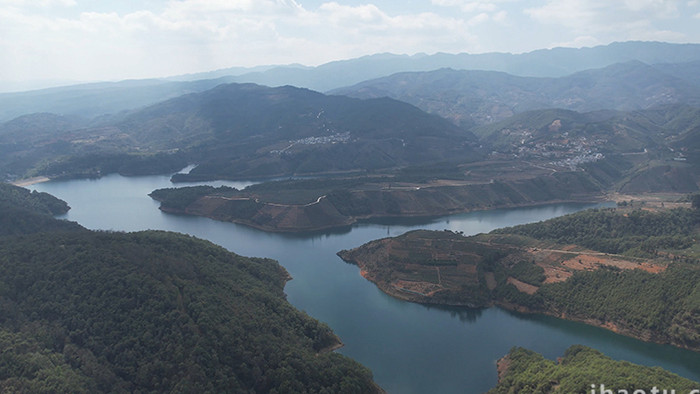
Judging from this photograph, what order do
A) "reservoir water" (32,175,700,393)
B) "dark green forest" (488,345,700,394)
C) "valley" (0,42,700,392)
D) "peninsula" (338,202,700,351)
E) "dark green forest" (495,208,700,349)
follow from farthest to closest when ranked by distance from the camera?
"peninsula" (338,202,700,351)
"dark green forest" (495,208,700,349)
"reservoir water" (32,175,700,393)
"valley" (0,42,700,392)
"dark green forest" (488,345,700,394)

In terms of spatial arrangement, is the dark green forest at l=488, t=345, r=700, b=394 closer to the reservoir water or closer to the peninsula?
the reservoir water

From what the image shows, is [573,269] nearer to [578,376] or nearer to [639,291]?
[639,291]

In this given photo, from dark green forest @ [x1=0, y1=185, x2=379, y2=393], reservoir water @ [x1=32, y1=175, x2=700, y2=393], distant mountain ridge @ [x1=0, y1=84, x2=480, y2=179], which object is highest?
distant mountain ridge @ [x1=0, y1=84, x2=480, y2=179]

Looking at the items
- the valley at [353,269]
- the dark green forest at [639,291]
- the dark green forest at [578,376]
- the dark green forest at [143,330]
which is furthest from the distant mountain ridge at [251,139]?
the dark green forest at [578,376]

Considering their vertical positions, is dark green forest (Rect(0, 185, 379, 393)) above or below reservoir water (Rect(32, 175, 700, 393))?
above

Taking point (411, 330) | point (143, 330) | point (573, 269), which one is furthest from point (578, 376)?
point (143, 330)

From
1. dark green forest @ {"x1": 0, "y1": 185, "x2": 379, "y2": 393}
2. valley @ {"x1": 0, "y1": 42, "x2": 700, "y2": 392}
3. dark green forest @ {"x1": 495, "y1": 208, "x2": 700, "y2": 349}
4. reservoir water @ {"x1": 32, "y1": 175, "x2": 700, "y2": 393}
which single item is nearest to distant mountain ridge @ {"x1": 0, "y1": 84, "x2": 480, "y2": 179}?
valley @ {"x1": 0, "y1": 42, "x2": 700, "y2": 392}

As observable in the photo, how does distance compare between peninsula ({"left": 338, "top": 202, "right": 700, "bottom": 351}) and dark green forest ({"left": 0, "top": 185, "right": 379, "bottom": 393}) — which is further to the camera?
peninsula ({"left": 338, "top": 202, "right": 700, "bottom": 351})
